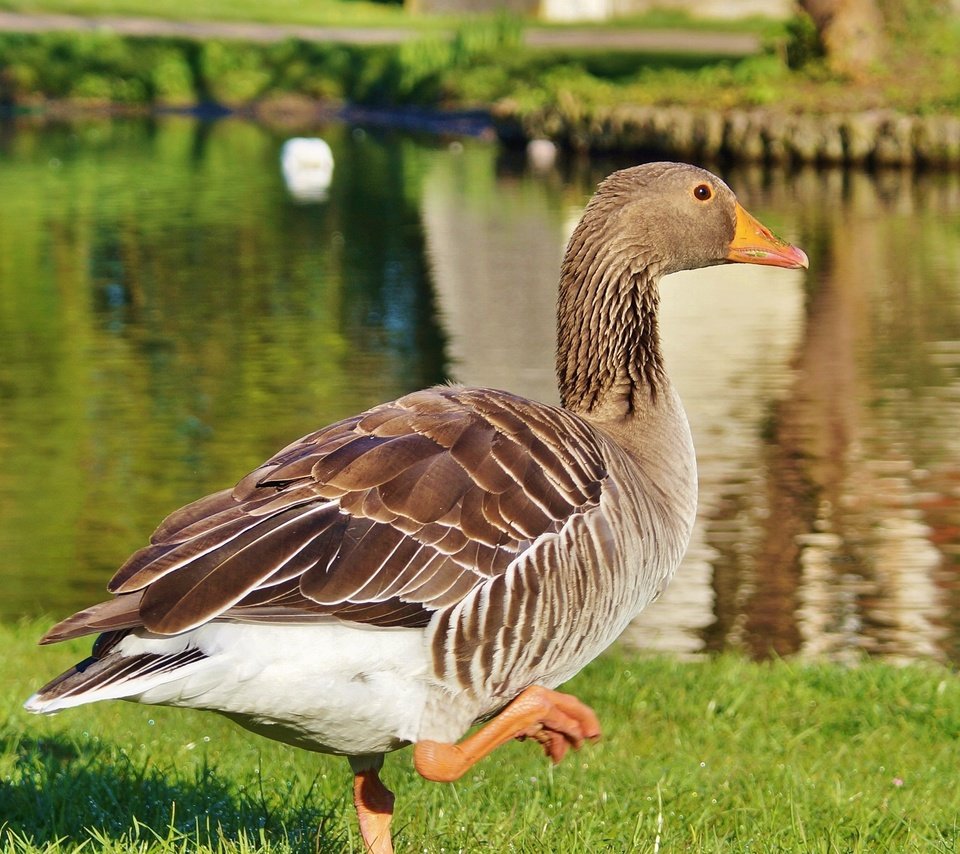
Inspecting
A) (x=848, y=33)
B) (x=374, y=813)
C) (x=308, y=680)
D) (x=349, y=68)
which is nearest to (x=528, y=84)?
(x=349, y=68)

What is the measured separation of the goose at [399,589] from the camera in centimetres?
386

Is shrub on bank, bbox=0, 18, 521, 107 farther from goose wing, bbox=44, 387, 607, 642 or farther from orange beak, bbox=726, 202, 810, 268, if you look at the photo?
goose wing, bbox=44, 387, 607, 642

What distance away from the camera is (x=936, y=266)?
62.1 ft

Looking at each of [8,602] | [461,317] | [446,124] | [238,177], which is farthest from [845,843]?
[446,124]

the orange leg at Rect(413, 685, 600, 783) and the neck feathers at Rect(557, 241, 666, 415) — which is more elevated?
the neck feathers at Rect(557, 241, 666, 415)

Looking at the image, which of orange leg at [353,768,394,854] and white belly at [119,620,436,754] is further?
orange leg at [353,768,394,854]

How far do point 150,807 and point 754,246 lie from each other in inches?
104

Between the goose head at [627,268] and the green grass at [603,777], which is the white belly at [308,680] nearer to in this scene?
the green grass at [603,777]

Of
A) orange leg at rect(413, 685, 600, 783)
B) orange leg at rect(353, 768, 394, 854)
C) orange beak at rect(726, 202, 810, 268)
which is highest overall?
orange beak at rect(726, 202, 810, 268)

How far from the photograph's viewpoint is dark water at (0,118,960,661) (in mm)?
9258

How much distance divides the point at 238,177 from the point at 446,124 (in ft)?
31.8

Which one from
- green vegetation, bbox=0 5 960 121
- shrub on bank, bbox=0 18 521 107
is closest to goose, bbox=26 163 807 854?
green vegetation, bbox=0 5 960 121

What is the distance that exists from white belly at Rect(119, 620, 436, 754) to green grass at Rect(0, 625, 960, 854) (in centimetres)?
49

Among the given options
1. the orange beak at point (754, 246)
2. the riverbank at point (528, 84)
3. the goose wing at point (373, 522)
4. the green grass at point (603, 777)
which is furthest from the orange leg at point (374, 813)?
the riverbank at point (528, 84)
